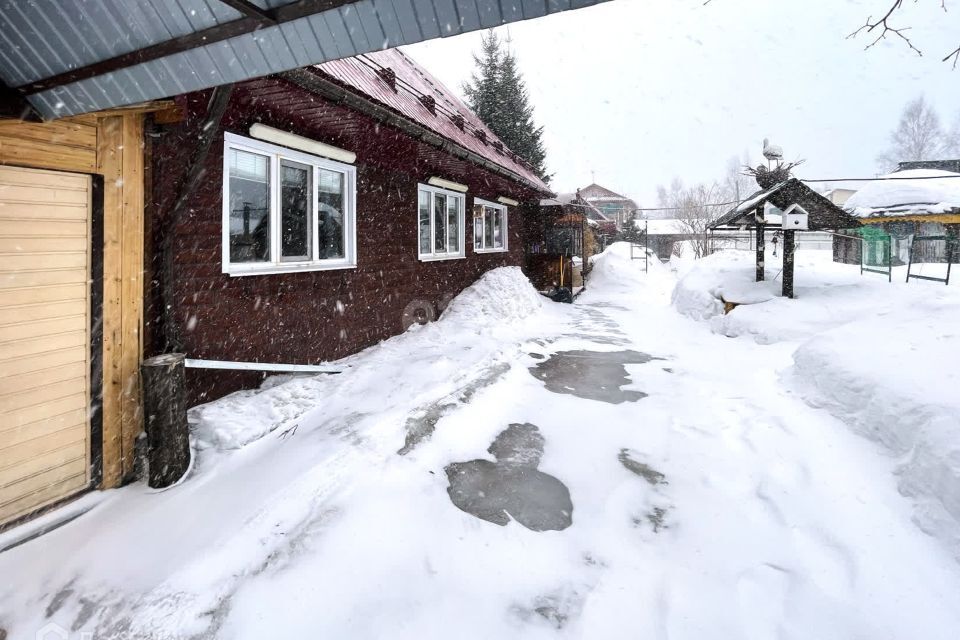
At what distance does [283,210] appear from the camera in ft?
16.7

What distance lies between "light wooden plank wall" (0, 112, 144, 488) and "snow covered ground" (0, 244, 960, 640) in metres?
0.42

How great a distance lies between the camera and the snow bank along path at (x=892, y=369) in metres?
3.02

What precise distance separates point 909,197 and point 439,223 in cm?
1959

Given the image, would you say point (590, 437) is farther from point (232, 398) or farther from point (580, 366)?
point (232, 398)

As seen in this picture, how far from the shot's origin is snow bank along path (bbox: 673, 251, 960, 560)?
9.90 feet

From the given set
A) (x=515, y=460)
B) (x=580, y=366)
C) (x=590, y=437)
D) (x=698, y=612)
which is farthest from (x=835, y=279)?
(x=698, y=612)

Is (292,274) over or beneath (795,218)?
beneath

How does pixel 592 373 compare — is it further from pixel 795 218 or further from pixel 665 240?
pixel 665 240

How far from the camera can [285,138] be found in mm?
4801

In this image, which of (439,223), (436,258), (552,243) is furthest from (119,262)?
(552,243)

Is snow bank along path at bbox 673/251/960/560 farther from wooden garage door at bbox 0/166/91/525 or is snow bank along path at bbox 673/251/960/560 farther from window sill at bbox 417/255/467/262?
window sill at bbox 417/255/467/262

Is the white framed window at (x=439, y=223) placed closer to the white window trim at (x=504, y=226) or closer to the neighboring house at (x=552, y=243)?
the white window trim at (x=504, y=226)

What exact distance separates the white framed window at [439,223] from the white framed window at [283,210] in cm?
215

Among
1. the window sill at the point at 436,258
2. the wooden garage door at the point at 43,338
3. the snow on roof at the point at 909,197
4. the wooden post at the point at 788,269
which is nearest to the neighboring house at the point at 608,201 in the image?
the snow on roof at the point at 909,197
